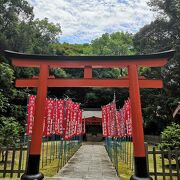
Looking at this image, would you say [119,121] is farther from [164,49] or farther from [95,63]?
[164,49]

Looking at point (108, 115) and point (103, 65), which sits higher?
point (103, 65)

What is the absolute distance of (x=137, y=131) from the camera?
759 cm

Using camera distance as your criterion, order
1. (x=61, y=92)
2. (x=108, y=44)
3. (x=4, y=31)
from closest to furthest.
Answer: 1. (x=4, y=31)
2. (x=61, y=92)
3. (x=108, y=44)

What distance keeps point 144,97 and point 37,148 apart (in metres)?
26.3

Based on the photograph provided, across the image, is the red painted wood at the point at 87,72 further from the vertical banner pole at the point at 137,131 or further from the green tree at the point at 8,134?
the green tree at the point at 8,134

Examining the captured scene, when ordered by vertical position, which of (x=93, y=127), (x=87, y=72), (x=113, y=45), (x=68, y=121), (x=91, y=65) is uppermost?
(x=113, y=45)

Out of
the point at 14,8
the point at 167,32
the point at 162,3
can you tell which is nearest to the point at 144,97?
the point at 167,32

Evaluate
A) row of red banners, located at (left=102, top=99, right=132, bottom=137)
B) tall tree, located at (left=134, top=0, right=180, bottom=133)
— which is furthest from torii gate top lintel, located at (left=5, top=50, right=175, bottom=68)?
tall tree, located at (left=134, top=0, right=180, bottom=133)

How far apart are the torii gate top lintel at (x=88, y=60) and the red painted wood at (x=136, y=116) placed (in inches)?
12.5

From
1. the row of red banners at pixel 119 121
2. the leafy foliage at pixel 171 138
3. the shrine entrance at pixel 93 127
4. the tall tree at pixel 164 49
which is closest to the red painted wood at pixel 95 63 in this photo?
the row of red banners at pixel 119 121

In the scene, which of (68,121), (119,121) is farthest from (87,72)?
(119,121)

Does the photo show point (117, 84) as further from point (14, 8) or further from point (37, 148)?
point (14, 8)

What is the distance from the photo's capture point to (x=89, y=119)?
3594 centimetres

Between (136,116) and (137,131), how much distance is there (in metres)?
0.49
